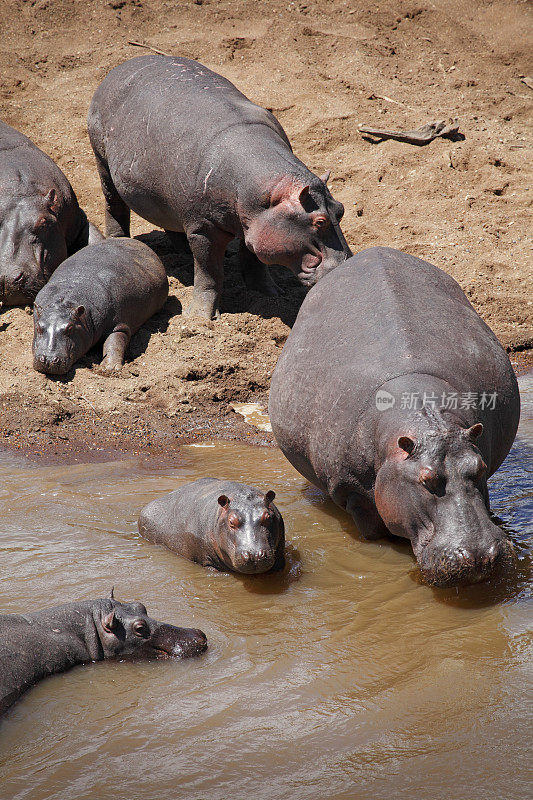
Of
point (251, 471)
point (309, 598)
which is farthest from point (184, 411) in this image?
point (309, 598)

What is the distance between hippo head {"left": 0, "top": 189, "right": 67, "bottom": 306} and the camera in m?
8.63

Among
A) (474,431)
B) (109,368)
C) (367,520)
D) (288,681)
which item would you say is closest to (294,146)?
(109,368)

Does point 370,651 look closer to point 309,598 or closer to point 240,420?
point 309,598

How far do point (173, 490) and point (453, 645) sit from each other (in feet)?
7.72

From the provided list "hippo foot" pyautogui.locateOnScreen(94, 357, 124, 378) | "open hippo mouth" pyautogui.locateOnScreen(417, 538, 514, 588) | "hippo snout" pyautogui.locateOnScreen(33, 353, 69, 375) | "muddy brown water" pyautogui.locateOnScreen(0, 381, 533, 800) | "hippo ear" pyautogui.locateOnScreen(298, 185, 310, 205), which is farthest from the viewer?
"hippo foot" pyautogui.locateOnScreen(94, 357, 124, 378)

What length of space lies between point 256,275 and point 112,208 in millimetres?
1995

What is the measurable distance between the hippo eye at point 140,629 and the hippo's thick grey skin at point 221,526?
689mm

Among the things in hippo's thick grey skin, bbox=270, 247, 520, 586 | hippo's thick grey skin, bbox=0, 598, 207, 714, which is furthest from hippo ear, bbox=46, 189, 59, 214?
hippo's thick grey skin, bbox=0, 598, 207, 714

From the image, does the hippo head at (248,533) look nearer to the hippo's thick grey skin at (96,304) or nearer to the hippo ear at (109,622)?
the hippo ear at (109,622)

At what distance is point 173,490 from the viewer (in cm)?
568

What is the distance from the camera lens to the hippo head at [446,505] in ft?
12.5

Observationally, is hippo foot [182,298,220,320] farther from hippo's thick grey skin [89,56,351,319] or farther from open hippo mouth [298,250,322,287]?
open hippo mouth [298,250,322,287]

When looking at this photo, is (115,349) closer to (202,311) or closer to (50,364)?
(50,364)

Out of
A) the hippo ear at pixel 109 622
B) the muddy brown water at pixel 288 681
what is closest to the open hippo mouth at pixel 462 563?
the muddy brown water at pixel 288 681
